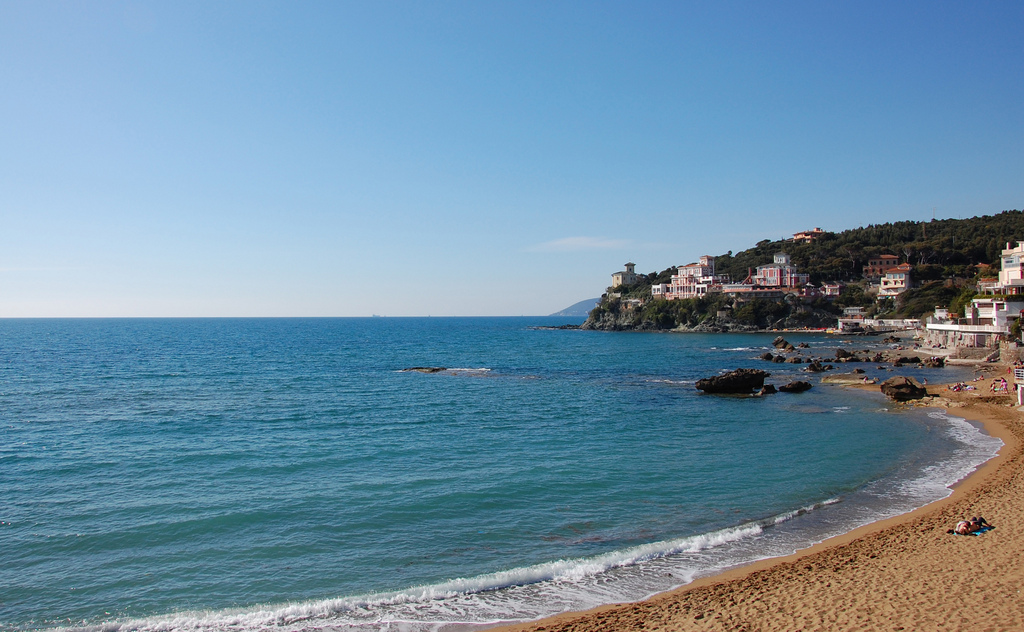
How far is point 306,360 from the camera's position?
72750mm

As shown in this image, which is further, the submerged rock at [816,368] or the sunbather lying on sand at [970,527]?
the submerged rock at [816,368]

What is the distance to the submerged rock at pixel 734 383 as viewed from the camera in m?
42.5

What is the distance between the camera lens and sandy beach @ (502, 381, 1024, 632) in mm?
10508

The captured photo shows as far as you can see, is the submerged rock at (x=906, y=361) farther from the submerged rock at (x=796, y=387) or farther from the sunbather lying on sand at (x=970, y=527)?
the sunbather lying on sand at (x=970, y=527)

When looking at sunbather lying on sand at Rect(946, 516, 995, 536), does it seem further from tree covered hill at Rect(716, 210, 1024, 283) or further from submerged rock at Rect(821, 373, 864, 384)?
tree covered hill at Rect(716, 210, 1024, 283)

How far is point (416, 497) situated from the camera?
18.5m

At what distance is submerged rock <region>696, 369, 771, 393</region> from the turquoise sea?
278cm

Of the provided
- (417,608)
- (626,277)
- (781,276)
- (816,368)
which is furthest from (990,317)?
(626,277)

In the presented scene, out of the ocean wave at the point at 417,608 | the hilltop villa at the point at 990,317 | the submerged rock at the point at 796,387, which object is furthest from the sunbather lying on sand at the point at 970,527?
the hilltop villa at the point at 990,317

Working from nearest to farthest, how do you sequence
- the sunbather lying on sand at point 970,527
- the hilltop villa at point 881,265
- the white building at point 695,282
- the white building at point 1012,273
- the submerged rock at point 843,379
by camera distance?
the sunbather lying on sand at point 970,527 → the submerged rock at point 843,379 → the white building at point 1012,273 → the hilltop villa at point 881,265 → the white building at point 695,282

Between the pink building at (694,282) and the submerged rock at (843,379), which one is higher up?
the pink building at (694,282)

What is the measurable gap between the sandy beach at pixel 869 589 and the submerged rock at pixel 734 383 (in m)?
26.5

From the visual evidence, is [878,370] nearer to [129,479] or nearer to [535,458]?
[535,458]

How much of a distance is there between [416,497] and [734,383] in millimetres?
30647
